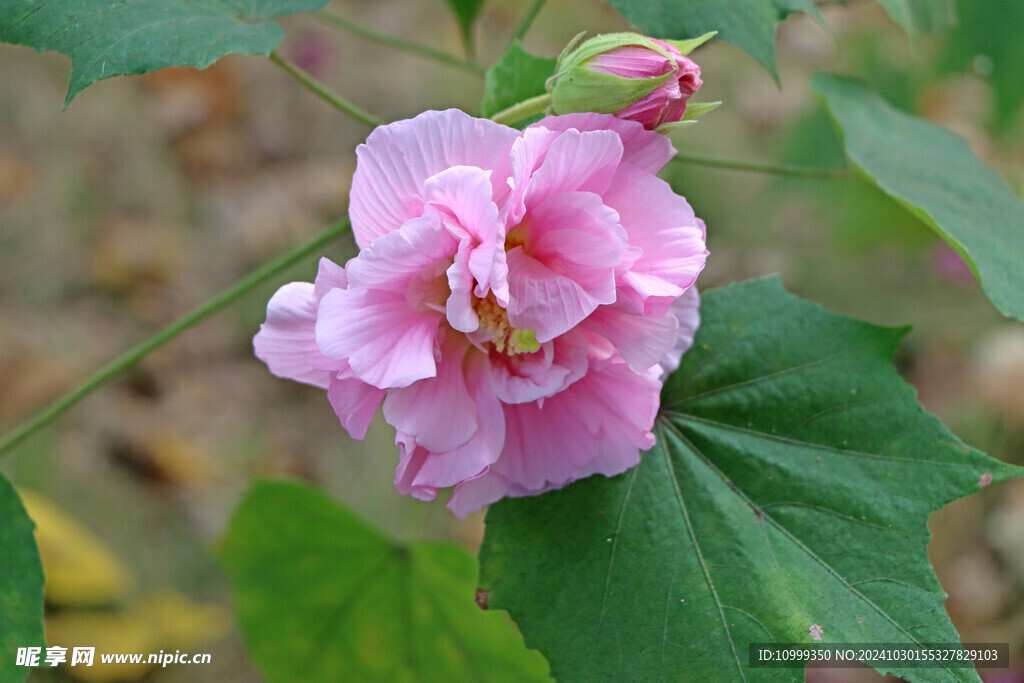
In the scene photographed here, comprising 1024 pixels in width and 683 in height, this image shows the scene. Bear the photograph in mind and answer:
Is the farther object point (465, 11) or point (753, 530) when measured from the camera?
point (465, 11)

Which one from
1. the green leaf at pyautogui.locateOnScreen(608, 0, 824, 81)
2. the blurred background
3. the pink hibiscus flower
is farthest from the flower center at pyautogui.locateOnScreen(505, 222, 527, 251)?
the blurred background

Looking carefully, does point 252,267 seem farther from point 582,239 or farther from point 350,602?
point 582,239

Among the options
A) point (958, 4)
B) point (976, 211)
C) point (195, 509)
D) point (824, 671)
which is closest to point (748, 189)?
point (958, 4)

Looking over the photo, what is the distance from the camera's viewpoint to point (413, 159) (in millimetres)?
572

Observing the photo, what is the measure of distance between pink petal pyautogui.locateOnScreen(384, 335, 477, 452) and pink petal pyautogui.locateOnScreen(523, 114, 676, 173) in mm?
192

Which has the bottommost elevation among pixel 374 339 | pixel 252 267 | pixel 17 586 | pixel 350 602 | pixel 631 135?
pixel 252 267

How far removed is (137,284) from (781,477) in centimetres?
194

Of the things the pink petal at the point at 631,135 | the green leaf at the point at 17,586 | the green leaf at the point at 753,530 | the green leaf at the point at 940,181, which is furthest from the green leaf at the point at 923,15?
the green leaf at the point at 17,586

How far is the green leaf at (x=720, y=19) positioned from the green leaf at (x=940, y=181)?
222 millimetres

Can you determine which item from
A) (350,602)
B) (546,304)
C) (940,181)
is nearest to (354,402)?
(546,304)

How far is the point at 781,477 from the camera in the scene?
0.75 meters

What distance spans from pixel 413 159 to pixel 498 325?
135mm

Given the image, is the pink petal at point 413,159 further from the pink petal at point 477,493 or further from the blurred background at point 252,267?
the blurred background at point 252,267

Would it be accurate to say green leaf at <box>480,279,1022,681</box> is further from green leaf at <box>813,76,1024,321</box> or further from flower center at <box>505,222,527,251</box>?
flower center at <box>505,222,527,251</box>
